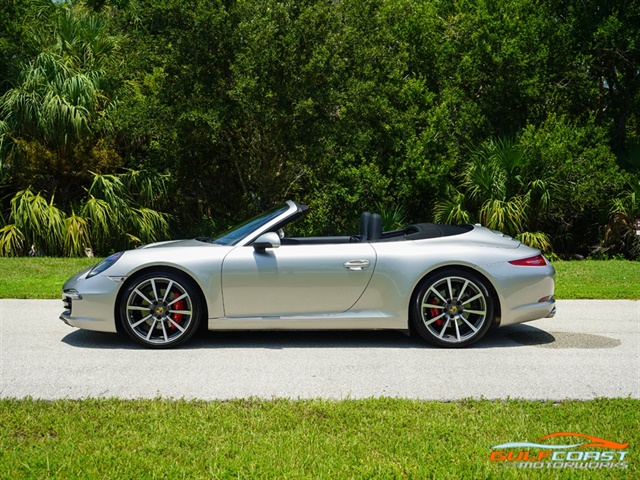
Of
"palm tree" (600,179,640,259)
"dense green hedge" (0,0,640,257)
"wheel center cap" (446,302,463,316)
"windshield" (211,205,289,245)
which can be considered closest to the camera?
"wheel center cap" (446,302,463,316)

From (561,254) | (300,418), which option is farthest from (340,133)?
(300,418)

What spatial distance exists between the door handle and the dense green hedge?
928cm

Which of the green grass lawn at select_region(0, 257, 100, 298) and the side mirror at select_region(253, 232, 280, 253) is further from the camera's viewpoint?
the green grass lawn at select_region(0, 257, 100, 298)

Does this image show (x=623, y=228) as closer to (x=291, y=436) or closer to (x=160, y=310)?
(x=160, y=310)

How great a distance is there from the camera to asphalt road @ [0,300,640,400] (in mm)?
5188

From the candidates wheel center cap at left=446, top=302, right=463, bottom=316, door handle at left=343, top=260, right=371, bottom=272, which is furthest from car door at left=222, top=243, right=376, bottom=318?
wheel center cap at left=446, top=302, right=463, bottom=316

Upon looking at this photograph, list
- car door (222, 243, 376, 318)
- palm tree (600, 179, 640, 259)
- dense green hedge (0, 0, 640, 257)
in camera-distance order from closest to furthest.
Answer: car door (222, 243, 376, 318) < dense green hedge (0, 0, 640, 257) < palm tree (600, 179, 640, 259)

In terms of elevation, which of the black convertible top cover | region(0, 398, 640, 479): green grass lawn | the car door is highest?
the black convertible top cover

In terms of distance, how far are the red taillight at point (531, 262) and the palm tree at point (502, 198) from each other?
28.9ft

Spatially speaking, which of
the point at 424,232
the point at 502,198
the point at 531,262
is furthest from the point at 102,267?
the point at 502,198

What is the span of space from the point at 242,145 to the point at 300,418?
13544 millimetres

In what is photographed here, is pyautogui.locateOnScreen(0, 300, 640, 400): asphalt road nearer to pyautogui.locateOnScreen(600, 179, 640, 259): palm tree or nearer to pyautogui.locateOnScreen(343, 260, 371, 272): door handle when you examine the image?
pyautogui.locateOnScreen(343, 260, 371, 272): door handle

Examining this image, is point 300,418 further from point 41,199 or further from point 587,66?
point 587,66

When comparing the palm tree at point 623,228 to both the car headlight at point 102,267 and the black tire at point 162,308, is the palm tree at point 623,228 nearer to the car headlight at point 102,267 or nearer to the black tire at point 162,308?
the black tire at point 162,308
